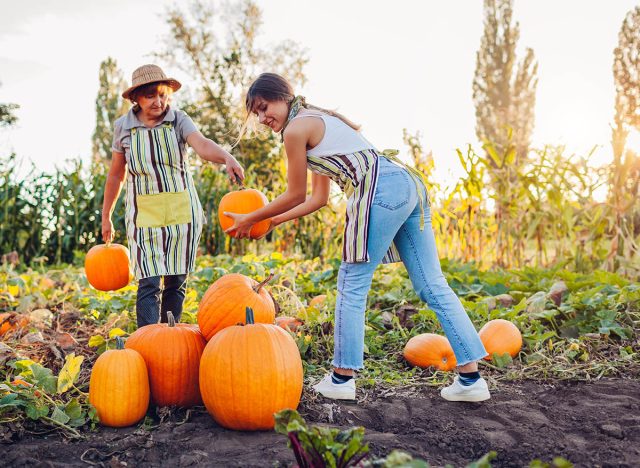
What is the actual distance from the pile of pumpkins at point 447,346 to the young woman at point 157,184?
1.31 m

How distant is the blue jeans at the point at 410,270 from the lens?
8.72 ft

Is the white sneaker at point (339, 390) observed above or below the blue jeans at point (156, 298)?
below

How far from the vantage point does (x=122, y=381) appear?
2.34 m

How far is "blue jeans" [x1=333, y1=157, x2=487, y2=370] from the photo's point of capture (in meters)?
2.66

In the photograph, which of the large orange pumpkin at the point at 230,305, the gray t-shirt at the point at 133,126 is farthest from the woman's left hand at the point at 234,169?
the large orange pumpkin at the point at 230,305

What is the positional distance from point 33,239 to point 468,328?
263 inches

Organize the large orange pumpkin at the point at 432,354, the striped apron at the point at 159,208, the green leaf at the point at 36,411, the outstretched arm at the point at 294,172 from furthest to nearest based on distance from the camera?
the striped apron at the point at 159,208 < the large orange pumpkin at the point at 432,354 < the outstretched arm at the point at 294,172 < the green leaf at the point at 36,411

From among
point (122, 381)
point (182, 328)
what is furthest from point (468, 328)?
point (122, 381)

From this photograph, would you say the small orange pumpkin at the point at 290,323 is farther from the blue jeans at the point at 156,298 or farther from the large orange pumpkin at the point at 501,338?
the large orange pumpkin at the point at 501,338

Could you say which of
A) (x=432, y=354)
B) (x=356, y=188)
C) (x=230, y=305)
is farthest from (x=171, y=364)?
(x=432, y=354)

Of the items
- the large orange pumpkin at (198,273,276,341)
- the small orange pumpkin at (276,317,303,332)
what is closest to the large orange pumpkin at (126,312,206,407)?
the large orange pumpkin at (198,273,276,341)

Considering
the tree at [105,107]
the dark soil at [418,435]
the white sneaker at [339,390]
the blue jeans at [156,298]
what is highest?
the tree at [105,107]

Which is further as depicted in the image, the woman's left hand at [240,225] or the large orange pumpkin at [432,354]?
the large orange pumpkin at [432,354]

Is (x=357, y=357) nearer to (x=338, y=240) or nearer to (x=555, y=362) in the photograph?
(x=555, y=362)
